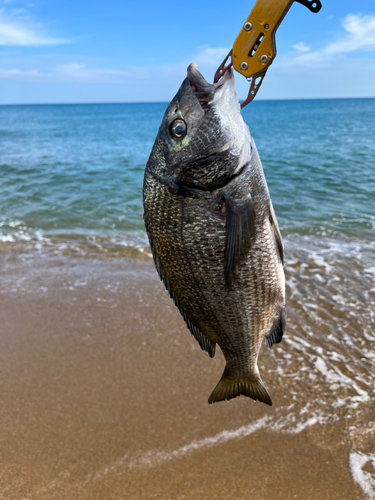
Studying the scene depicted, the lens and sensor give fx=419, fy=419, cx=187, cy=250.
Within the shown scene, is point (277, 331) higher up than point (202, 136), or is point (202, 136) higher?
point (202, 136)

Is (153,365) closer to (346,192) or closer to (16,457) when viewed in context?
(16,457)

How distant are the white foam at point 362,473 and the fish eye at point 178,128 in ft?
9.58

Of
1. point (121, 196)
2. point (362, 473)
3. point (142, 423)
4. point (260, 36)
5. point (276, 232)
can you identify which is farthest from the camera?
point (121, 196)

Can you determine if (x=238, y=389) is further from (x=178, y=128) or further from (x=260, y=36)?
(x=260, y=36)

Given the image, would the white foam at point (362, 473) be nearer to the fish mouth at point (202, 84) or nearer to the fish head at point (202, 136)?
the fish head at point (202, 136)

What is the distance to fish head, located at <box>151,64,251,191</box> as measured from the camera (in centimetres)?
195

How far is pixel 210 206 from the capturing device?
2021 millimetres

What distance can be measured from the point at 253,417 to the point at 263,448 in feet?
1.10

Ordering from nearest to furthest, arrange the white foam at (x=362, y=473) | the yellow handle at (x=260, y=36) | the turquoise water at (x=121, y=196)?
the yellow handle at (x=260, y=36) < the white foam at (x=362, y=473) < the turquoise water at (x=121, y=196)

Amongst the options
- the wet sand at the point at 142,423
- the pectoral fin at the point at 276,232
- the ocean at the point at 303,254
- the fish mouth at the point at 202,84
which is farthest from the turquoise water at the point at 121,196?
the fish mouth at the point at 202,84

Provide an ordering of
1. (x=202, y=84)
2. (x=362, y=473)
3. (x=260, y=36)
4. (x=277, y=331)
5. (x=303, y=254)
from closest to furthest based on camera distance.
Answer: (x=260, y=36), (x=202, y=84), (x=277, y=331), (x=362, y=473), (x=303, y=254)

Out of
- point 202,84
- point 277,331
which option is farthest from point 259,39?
point 277,331

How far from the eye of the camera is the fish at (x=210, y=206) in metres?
1.98

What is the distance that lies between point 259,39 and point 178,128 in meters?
0.59
